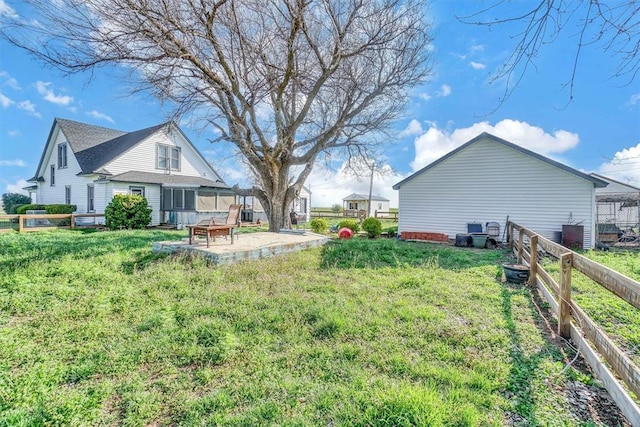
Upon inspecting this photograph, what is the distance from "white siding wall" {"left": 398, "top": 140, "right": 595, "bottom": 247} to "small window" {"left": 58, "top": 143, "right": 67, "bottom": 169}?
21.5 metres

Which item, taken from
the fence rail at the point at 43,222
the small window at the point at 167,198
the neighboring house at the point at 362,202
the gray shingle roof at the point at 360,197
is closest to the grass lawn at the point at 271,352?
the fence rail at the point at 43,222

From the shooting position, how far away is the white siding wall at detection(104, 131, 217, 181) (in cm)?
1819

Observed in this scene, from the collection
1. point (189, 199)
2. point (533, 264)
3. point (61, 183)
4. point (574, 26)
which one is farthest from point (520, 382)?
point (61, 183)

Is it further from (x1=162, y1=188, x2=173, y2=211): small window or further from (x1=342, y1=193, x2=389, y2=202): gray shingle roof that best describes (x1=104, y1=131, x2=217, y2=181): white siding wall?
(x1=342, y1=193, x2=389, y2=202): gray shingle roof

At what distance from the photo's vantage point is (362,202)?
156ft

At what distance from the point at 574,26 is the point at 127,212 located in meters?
18.1

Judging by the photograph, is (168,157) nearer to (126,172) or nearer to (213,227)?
(126,172)

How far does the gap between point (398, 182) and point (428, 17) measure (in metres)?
6.71

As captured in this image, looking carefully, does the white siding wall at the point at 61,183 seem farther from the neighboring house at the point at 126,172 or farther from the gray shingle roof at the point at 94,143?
the gray shingle roof at the point at 94,143

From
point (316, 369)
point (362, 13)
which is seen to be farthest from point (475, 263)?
point (362, 13)

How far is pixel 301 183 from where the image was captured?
14219 mm

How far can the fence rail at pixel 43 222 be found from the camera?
14241 mm

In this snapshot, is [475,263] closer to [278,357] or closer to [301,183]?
[278,357]

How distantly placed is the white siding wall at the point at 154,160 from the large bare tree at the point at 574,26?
16687 millimetres
